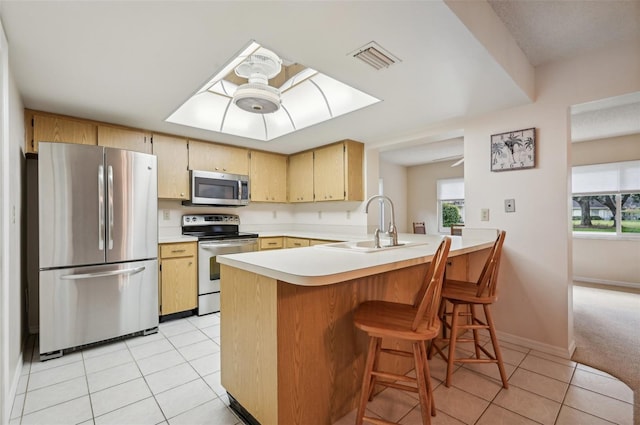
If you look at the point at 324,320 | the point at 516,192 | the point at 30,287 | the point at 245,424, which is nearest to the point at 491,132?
the point at 516,192

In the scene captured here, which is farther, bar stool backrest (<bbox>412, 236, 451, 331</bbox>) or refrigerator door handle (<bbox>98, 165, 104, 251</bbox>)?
refrigerator door handle (<bbox>98, 165, 104, 251</bbox>)

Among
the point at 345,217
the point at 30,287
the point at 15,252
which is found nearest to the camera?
the point at 15,252

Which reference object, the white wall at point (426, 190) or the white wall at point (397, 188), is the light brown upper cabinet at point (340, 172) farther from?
the white wall at point (426, 190)

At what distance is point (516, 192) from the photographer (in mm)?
2670

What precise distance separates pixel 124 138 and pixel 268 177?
190 cm

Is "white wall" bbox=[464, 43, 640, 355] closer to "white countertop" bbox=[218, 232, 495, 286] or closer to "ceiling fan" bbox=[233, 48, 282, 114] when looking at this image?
"white countertop" bbox=[218, 232, 495, 286]

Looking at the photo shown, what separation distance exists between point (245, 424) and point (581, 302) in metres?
4.46

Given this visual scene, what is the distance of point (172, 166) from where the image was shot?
3566 millimetres

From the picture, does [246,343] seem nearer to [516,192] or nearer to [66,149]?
→ [66,149]

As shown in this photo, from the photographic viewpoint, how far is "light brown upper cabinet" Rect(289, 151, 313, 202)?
4.39 meters

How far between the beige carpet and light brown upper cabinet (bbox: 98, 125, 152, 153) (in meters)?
4.55

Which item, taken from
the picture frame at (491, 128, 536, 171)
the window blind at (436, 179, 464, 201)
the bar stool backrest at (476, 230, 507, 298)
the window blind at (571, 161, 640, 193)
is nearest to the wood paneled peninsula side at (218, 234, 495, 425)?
the bar stool backrest at (476, 230, 507, 298)

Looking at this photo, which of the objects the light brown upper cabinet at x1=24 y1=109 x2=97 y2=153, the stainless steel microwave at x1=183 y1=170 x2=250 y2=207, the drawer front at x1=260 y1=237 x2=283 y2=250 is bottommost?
the drawer front at x1=260 y1=237 x2=283 y2=250

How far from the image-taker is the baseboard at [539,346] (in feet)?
7.90
